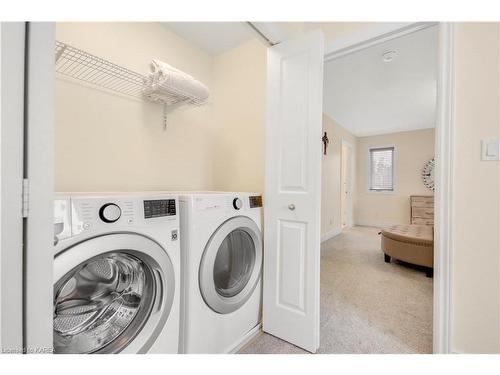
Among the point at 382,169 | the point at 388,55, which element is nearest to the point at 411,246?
the point at 388,55

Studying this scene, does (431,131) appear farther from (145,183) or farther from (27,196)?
(27,196)

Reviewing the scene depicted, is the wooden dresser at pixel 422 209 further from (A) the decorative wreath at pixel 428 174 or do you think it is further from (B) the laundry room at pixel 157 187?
(B) the laundry room at pixel 157 187

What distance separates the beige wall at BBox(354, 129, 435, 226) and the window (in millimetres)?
100

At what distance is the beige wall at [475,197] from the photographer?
3.44ft

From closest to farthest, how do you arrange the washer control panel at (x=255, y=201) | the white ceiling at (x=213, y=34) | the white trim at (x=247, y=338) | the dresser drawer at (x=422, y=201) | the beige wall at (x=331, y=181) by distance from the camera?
the white trim at (x=247, y=338) → the washer control panel at (x=255, y=201) → the white ceiling at (x=213, y=34) → the beige wall at (x=331, y=181) → the dresser drawer at (x=422, y=201)

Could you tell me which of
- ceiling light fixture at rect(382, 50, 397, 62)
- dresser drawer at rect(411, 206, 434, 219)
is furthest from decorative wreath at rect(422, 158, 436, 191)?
ceiling light fixture at rect(382, 50, 397, 62)

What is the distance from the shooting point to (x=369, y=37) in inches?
52.3

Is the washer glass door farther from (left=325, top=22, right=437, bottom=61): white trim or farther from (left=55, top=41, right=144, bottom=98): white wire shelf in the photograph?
(left=325, top=22, right=437, bottom=61): white trim

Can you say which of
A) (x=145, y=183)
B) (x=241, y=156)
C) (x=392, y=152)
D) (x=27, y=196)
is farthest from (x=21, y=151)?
(x=392, y=152)

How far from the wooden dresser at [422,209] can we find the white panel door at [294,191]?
4.91m

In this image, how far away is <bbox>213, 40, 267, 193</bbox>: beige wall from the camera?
1.68 metres

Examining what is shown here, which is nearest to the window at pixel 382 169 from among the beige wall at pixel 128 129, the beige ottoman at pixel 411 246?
the beige ottoman at pixel 411 246

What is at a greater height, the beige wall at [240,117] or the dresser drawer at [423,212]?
the beige wall at [240,117]
